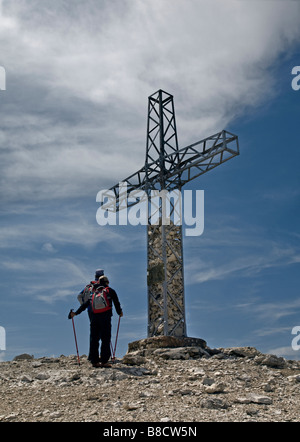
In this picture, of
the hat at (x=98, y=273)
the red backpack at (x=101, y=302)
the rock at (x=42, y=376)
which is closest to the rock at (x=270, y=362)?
the red backpack at (x=101, y=302)

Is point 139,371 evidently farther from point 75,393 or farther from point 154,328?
point 154,328

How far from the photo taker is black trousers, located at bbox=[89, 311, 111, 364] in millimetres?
10930

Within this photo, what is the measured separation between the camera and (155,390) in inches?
336

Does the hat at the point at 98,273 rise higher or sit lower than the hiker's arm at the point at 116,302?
higher

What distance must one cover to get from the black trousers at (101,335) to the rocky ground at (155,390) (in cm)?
38

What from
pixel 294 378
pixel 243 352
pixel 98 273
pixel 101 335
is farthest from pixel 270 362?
pixel 98 273

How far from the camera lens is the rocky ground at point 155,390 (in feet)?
23.0

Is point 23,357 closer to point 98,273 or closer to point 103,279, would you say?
point 98,273

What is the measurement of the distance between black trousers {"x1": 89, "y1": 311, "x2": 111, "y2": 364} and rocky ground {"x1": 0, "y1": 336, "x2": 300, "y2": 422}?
0.38 metres

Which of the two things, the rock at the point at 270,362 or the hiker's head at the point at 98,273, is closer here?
the rock at the point at 270,362

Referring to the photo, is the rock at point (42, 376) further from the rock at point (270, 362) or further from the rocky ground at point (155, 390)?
the rock at point (270, 362)

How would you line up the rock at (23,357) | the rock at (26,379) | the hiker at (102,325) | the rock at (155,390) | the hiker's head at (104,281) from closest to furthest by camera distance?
the rock at (155,390)
the rock at (26,379)
the hiker at (102,325)
the hiker's head at (104,281)
the rock at (23,357)

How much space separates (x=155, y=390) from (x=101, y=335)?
2.85 meters
